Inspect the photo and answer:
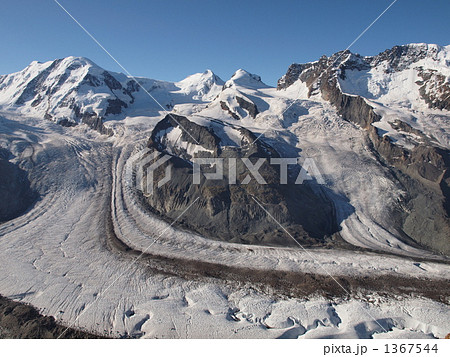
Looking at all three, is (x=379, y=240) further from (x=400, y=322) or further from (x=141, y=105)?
(x=141, y=105)

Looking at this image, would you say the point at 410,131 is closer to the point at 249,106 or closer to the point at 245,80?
the point at 249,106

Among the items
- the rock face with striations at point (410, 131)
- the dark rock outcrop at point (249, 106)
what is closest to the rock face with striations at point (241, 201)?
the rock face with striations at point (410, 131)

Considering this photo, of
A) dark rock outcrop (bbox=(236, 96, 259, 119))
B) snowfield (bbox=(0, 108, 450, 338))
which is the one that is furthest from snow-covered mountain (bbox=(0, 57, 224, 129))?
snowfield (bbox=(0, 108, 450, 338))

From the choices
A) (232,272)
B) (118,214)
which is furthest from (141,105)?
(232,272)

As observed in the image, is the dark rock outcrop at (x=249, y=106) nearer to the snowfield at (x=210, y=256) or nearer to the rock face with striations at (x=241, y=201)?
the snowfield at (x=210, y=256)

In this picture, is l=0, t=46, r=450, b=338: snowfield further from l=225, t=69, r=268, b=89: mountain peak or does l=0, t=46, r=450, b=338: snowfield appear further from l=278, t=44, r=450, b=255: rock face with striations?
l=225, t=69, r=268, b=89: mountain peak

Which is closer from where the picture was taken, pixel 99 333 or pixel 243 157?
pixel 99 333
